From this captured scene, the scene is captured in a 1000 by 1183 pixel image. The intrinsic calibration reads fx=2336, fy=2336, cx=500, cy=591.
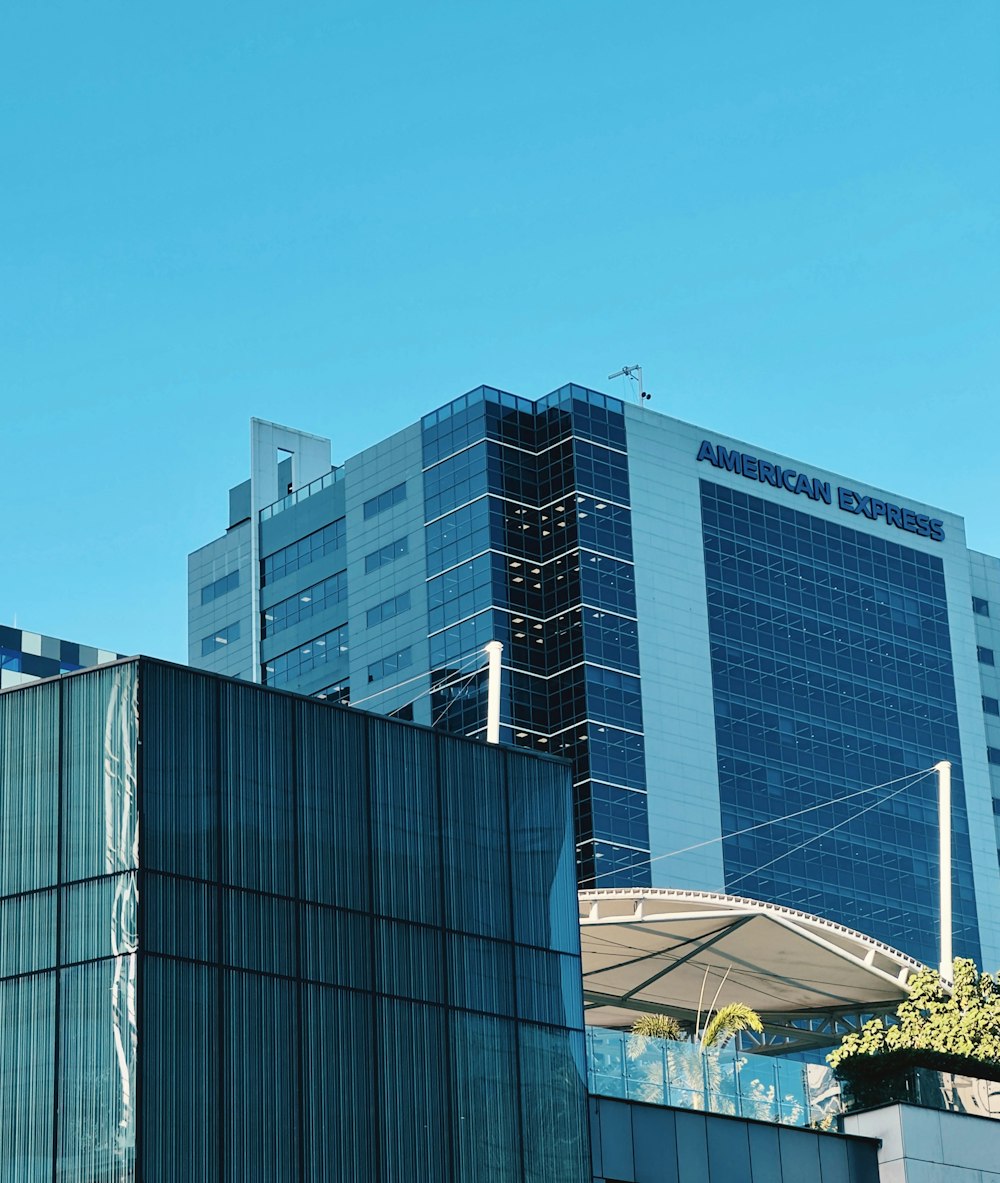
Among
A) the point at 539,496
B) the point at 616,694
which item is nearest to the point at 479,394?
the point at 539,496

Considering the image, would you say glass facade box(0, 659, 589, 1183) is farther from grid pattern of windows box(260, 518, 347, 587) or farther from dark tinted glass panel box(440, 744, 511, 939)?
grid pattern of windows box(260, 518, 347, 587)

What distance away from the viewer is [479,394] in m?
159

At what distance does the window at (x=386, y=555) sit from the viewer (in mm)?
161875

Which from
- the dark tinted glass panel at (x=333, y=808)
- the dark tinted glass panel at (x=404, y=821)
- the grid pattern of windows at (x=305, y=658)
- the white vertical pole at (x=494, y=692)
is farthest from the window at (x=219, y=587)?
the dark tinted glass panel at (x=333, y=808)

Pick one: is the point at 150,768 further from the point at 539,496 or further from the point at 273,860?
the point at 539,496

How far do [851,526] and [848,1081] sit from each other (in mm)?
124741

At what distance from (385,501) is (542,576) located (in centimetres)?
1521

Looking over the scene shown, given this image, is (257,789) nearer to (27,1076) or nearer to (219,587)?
(27,1076)

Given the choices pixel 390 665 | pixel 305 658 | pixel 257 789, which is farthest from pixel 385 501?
pixel 257 789

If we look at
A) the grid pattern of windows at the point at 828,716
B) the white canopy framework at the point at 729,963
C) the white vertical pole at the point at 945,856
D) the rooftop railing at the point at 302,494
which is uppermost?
the rooftop railing at the point at 302,494

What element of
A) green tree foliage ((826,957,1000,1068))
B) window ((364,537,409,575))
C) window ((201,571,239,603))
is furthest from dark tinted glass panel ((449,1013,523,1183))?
window ((201,571,239,603))

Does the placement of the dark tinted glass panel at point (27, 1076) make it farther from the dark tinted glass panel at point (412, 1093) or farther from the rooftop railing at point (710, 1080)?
the rooftop railing at point (710, 1080)

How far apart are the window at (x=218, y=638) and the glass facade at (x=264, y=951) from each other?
135 metres

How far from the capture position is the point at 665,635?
156 m
